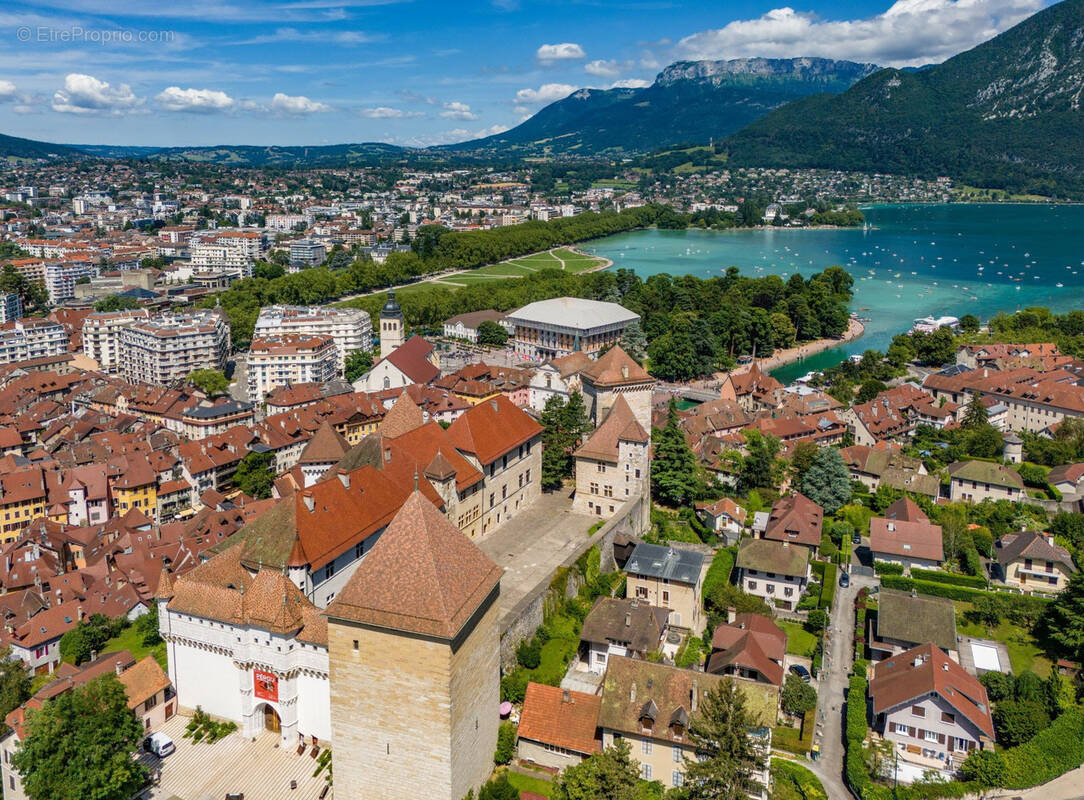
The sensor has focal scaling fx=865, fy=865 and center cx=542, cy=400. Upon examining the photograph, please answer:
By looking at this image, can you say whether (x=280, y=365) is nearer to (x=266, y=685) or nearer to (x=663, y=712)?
(x=266, y=685)

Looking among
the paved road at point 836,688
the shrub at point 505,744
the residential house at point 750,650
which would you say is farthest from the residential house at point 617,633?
the paved road at point 836,688

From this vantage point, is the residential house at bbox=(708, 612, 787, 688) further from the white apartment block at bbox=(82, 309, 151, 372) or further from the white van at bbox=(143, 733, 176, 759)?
the white apartment block at bbox=(82, 309, 151, 372)

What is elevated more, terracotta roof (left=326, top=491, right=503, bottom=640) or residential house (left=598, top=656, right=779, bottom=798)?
terracotta roof (left=326, top=491, right=503, bottom=640)

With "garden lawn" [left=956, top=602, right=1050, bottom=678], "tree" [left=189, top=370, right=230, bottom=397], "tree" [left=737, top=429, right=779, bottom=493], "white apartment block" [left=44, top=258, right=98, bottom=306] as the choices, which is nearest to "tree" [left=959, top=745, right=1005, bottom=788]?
"garden lawn" [left=956, top=602, right=1050, bottom=678]

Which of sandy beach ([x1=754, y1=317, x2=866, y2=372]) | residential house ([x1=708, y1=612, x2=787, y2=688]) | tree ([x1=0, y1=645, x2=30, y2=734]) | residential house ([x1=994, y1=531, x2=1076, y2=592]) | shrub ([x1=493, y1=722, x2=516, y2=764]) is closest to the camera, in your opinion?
shrub ([x1=493, y1=722, x2=516, y2=764])

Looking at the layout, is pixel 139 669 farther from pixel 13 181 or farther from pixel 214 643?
pixel 13 181

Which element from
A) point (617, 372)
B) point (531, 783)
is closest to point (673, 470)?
point (617, 372)
